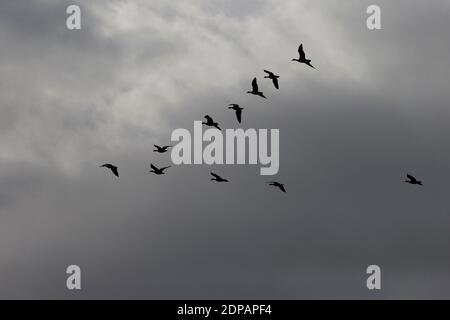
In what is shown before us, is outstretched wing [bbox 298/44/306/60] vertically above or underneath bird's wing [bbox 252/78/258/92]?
above

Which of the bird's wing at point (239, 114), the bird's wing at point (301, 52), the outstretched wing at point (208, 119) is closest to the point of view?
the bird's wing at point (301, 52)

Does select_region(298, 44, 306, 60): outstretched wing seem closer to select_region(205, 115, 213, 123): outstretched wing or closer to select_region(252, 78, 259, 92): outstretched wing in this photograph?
select_region(252, 78, 259, 92): outstretched wing

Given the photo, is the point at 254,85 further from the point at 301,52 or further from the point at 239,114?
the point at 301,52

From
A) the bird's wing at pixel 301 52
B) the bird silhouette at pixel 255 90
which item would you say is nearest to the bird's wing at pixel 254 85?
the bird silhouette at pixel 255 90

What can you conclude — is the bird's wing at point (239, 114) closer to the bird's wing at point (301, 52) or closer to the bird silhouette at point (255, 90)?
the bird silhouette at point (255, 90)

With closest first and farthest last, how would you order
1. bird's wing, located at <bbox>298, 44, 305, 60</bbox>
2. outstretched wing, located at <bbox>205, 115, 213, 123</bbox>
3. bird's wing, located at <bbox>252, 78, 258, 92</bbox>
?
bird's wing, located at <bbox>298, 44, 305, 60</bbox> → bird's wing, located at <bbox>252, 78, 258, 92</bbox> → outstretched wing, located at <bbox>205, 115, 213, 123</bbox>

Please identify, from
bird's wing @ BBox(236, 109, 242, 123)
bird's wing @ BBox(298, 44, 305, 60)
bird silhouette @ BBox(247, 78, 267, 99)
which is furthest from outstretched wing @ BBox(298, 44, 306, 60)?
bird's wing @ BBox(236, 109, 242, 123)

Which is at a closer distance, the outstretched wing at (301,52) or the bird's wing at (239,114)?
the outstretched wing at (301,52)
